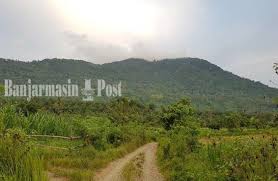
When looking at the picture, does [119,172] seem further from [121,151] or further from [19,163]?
[19,163]

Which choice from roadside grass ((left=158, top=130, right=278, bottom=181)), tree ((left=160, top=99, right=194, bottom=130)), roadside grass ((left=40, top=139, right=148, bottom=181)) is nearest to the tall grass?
roadside grass ((left=158, top=130, right=278, bottom=181))

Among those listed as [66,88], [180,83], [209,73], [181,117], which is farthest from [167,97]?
[181,117]

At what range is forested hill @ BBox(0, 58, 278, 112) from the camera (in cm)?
12200

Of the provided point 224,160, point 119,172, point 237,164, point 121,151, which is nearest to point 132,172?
point 119,172

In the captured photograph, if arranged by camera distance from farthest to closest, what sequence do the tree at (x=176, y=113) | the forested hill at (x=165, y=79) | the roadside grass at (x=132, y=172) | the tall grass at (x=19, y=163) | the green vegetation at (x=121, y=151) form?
the forested hill at (x=165, y=79) → the tree at (x=176, y=113) → the roadside grass at (x=132, y=172) → the green vegetation at (x=121, y=151) → the tall grass at (x=19, y=163)

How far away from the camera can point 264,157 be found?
7934 millimetres

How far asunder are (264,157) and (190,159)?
612 cm

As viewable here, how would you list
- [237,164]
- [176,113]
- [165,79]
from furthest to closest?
[165,79], [176,113], [237,164]

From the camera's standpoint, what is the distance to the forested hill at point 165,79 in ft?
400

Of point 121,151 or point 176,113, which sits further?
point 176,113

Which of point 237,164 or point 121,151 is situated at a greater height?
point 237,164

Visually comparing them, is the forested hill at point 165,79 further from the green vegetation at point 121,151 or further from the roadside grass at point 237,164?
the roadside grass at point 237,164

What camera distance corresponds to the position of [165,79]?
16900 cm

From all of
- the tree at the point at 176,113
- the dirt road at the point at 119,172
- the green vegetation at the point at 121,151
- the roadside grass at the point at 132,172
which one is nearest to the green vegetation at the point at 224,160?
the green vegetation at the point at 121,151
